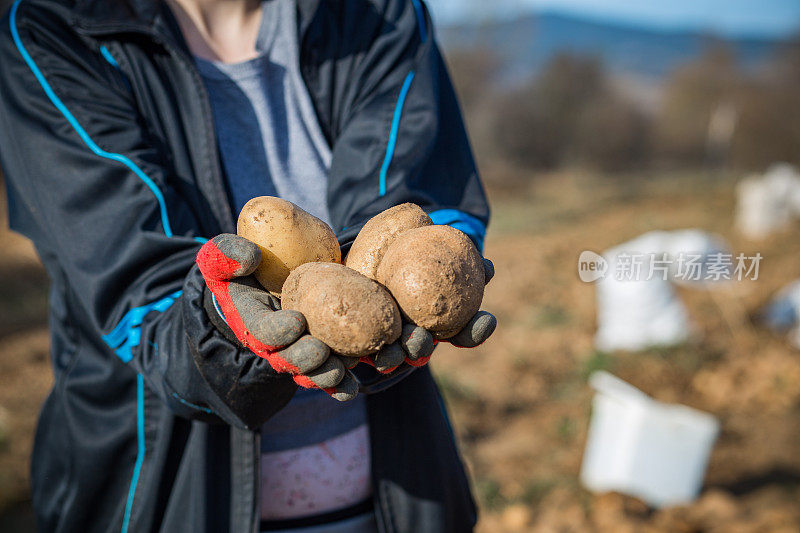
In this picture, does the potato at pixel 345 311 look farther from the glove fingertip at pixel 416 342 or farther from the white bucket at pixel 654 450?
the white bucket at pixel 654 450

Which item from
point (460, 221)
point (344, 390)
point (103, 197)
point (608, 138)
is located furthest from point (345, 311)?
point (608, 138)

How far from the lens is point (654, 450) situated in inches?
122

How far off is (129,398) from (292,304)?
54cm

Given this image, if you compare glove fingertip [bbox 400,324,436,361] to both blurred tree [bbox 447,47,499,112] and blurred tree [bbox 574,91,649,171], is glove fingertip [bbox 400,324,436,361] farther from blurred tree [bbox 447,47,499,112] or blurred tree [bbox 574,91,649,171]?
blurred tree [bbox 574,91,649,171]

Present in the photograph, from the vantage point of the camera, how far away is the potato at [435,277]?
3.22ft

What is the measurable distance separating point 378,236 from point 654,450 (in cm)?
258

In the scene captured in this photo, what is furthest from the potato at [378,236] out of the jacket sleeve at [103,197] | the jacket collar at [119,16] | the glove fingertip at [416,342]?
the jacket collar at [119,16]

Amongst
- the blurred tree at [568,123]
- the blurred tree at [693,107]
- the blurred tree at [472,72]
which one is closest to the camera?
the blurred tree at [693,107]

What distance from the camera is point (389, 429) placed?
138 centimetres

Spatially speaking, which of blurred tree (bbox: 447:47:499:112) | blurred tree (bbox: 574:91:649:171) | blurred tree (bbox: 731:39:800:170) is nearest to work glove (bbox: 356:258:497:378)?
blurred tree (bbox: 731:39:800:170)

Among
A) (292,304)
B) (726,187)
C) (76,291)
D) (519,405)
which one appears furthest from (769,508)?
(726,187)

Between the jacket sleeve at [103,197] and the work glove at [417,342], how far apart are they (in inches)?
7.6

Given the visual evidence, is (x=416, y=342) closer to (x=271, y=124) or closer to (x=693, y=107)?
(x=271, y=124)

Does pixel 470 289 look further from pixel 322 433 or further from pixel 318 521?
pixel 318 521
